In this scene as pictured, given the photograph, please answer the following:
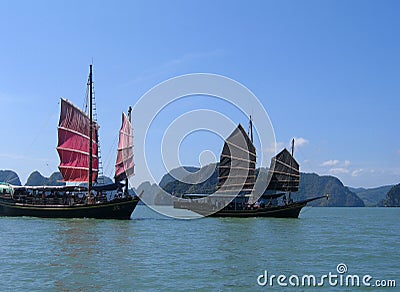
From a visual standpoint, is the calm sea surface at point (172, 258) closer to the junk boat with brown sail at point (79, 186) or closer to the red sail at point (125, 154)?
the junk boat with brown sail at point (79, 186)

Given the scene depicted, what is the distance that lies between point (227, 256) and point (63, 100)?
72.2 ft

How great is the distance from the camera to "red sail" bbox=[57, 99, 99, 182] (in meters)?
36.2

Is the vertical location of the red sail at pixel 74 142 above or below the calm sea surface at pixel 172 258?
above

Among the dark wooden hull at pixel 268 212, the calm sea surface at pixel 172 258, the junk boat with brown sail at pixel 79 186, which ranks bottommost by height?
the calm sea surface at pixel 172 258

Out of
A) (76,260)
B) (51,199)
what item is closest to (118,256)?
(76,260)

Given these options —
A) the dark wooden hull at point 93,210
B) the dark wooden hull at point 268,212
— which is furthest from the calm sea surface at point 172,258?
the dark wooden hull at point 268,212

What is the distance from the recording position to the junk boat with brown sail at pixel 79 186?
33.2m

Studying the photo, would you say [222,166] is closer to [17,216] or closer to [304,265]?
[17,216]

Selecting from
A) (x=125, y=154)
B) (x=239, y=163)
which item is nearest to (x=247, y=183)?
(x=239, y=163)

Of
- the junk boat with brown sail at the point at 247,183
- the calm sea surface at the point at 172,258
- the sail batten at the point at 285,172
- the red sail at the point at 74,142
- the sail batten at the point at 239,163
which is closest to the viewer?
the calm sea surface at the point at 172,258

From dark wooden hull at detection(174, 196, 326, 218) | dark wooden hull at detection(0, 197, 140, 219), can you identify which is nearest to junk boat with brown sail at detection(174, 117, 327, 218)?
dark wooden hull at detection(174, 196, 326, 218)

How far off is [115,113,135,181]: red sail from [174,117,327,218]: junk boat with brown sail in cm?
893

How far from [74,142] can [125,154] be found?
3890 mm

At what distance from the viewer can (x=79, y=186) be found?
35781 mm
